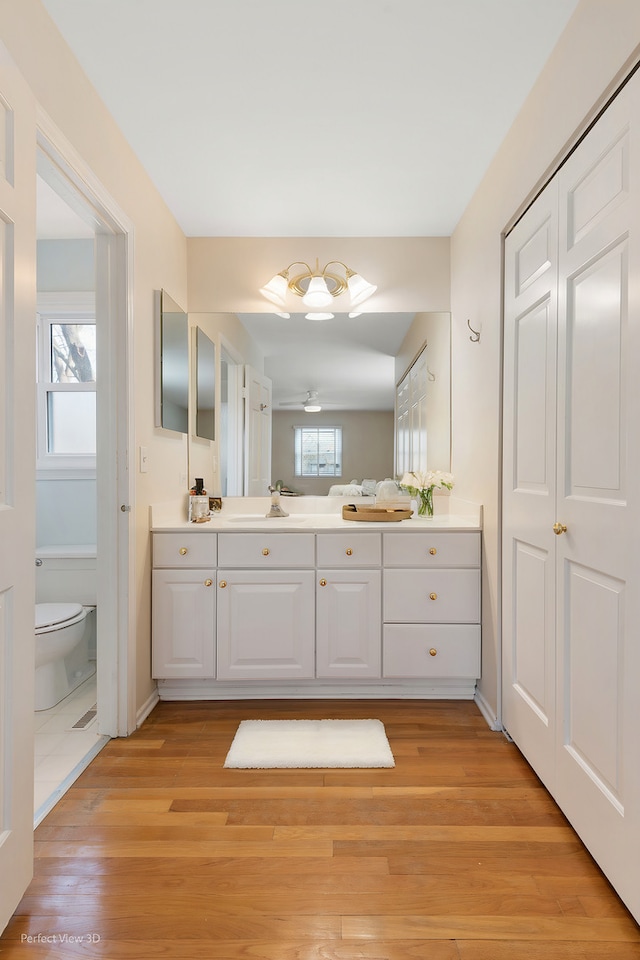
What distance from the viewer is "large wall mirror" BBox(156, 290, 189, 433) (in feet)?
8.51

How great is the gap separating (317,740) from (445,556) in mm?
967

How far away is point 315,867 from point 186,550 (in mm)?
1408

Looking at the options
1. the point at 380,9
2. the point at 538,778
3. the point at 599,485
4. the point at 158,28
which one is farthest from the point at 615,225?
the point at 538,778

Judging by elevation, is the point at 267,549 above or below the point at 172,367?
below

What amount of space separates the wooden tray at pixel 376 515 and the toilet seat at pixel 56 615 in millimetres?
1379

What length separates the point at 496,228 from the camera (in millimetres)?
2299

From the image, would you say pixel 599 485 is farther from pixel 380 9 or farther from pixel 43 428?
pixel 43 428

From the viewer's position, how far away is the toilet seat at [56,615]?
247 cm

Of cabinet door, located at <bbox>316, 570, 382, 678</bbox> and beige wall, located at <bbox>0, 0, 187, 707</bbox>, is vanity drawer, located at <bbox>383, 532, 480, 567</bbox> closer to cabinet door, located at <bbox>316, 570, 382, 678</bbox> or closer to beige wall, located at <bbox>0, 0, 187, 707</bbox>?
cabinet door, located at <bbox>316, 570, 382, 678</bbox>

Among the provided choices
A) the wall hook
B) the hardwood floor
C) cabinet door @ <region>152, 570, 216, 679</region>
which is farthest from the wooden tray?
the hardwood floor

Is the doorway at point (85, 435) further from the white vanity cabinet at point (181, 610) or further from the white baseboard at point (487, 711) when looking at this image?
the white baseboard at point (487, 711)

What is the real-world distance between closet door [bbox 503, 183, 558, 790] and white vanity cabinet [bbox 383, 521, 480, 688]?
34 centimetres

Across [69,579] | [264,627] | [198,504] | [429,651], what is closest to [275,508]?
[198,504]

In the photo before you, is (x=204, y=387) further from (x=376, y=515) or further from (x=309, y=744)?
(x=309, y=744)
